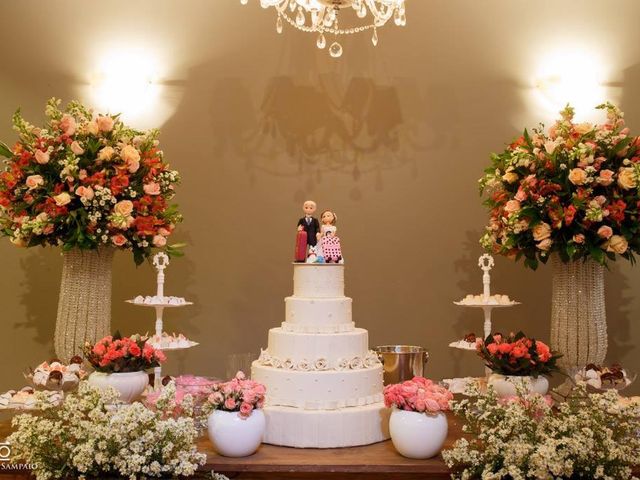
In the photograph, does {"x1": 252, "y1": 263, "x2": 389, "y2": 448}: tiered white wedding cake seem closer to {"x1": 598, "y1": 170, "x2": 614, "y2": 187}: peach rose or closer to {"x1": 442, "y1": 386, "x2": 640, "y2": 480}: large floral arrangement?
{"x1": 442, "y1": 386, "x2": 640, "y2": 480}: large floral arrangement

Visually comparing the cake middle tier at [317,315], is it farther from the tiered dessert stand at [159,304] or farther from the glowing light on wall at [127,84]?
the glowing light on wall at [127,84]

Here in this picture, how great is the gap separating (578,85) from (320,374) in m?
2.57

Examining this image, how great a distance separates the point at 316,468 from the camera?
2578mm

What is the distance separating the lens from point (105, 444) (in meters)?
2.26

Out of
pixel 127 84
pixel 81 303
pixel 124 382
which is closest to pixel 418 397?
pixel 124 382

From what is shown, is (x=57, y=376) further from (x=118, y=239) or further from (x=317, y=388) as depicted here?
(x=317, y=388)

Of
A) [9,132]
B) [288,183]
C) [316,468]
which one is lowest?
[316,468]

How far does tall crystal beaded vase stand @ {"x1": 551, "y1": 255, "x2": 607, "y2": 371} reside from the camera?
326cm

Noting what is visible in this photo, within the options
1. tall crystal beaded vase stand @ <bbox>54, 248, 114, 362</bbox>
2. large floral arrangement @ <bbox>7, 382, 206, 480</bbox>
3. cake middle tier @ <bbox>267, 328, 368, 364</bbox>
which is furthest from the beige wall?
large floral arrangement @ <bbox>7, 382, 206, 480</bbox>

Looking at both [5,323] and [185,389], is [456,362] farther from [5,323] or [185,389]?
[5,323]

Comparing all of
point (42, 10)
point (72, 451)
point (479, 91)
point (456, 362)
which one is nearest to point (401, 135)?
point (479, 91)

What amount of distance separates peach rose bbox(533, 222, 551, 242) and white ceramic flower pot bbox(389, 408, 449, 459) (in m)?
1.03

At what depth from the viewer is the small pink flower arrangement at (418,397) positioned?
8.84 ft

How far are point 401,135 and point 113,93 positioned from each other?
188 centimetres
